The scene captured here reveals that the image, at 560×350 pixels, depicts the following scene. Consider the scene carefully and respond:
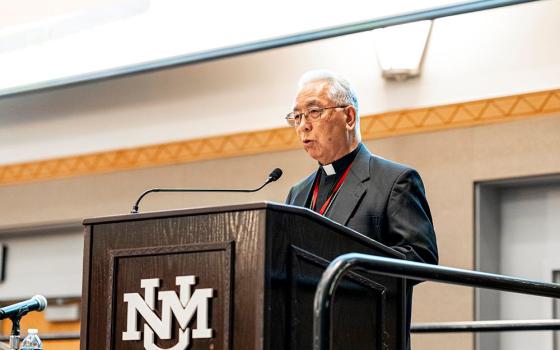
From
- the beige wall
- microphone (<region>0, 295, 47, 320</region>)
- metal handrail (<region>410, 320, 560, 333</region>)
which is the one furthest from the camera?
the beige wall

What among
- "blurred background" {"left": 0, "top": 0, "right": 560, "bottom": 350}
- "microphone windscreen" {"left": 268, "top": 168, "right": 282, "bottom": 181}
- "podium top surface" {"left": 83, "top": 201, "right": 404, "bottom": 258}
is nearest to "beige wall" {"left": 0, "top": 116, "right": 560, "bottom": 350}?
"blurred background" {"left": 0, "top": 0, "right": 560, "bottom": 350}

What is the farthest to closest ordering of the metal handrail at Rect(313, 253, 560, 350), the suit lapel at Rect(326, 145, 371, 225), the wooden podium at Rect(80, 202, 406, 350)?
the suit lapel at Rect(326, 145, 371, 225) < the wooden podium at Rect(80, 202, 406, 350) < the metal handrail at Rect(313, 253, 560, 350)

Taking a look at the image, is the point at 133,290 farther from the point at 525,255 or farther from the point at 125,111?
the point at 125,111

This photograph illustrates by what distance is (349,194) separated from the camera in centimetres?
351

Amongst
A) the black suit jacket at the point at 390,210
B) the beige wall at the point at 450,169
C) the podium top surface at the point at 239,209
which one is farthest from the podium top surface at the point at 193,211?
the beige wall at the point at 450,169

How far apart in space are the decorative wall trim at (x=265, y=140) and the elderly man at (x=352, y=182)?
2.46 m

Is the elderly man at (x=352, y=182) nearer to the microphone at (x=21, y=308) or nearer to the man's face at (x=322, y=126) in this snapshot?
the man's face at (x=322, y=126)

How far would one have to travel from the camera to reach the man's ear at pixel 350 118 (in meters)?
3.82

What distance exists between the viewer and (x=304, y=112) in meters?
3.77

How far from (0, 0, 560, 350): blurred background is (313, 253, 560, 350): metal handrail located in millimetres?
2825

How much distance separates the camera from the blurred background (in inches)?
241

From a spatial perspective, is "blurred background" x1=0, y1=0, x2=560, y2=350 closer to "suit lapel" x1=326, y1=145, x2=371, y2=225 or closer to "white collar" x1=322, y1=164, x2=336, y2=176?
"white collar" x1=322, y1=164, x2=336, y2=176

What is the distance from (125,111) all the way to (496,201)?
9.52ft

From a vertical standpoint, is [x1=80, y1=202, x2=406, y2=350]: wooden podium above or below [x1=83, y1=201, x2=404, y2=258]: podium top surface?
below
